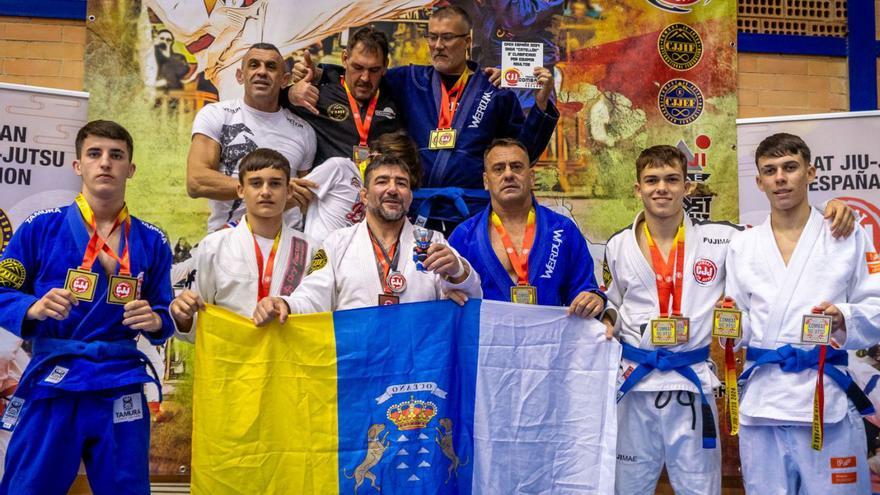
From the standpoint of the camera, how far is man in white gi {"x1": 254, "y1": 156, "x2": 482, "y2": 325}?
3.76 m

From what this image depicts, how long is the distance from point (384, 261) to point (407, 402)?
68 cm

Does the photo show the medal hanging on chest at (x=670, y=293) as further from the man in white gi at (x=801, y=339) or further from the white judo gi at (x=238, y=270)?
the white judo gi at (x=238, y=270)

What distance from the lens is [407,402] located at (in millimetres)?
3635

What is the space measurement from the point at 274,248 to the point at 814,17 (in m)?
4.58

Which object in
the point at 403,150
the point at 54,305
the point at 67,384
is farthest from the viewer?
the point at 403,150

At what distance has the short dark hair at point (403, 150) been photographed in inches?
176

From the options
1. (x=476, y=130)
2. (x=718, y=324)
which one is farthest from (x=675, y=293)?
(x=476, y=130)

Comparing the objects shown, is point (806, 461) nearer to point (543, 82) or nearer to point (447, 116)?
point (543, 82)

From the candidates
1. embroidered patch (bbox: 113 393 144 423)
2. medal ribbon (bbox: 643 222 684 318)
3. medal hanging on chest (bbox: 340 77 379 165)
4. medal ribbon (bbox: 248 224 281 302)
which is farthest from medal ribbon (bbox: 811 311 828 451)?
embroidered patch (bbox: 113 393 144 423)

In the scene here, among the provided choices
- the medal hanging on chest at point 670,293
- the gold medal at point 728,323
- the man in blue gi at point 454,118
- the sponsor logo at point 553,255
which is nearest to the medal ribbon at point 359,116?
the man in blue gi at point 454,118

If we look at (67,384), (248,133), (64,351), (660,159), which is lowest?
(67,384)

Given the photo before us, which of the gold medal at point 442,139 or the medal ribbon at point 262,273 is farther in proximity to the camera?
the gold medal at point 442,139

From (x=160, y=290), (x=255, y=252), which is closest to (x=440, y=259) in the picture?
(x=255, y=252)

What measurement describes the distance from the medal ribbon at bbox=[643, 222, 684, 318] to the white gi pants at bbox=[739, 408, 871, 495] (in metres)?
0.70
